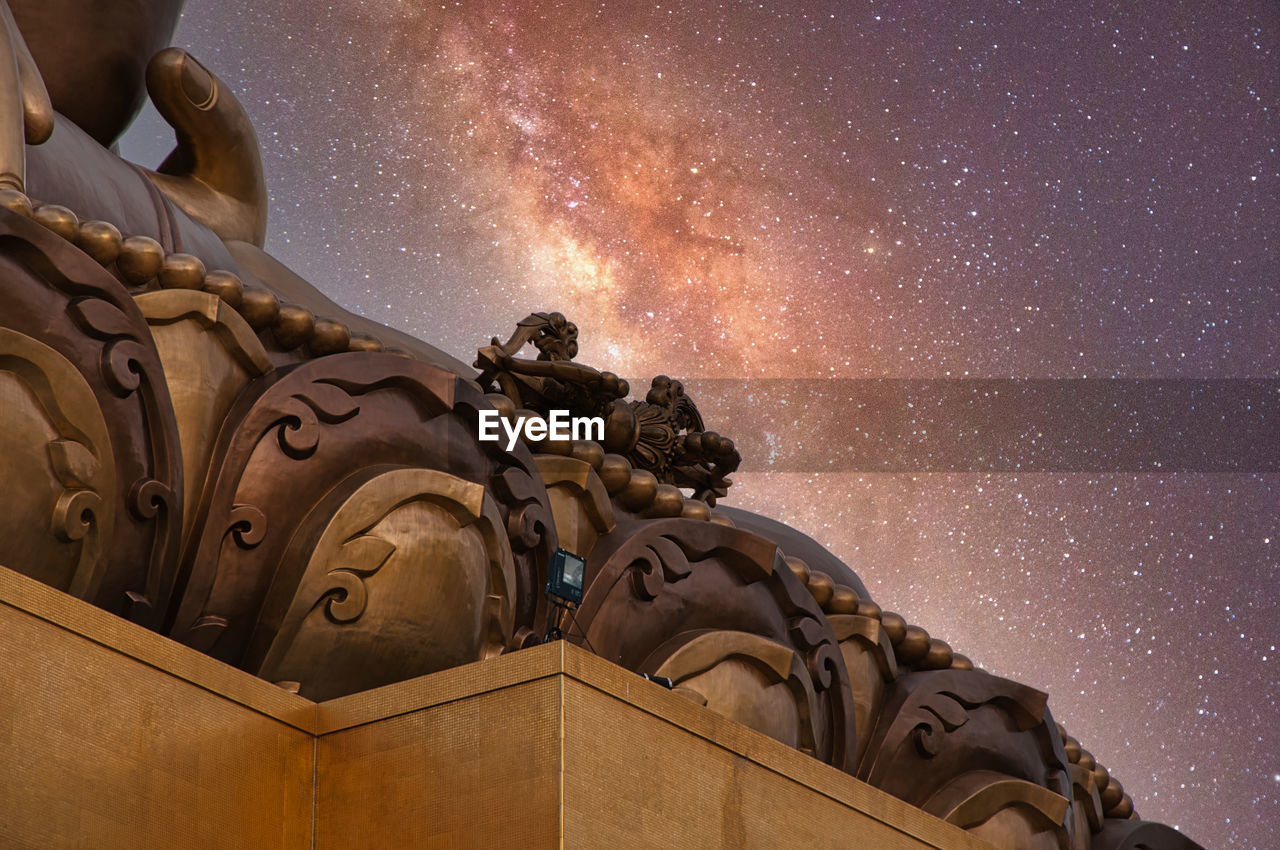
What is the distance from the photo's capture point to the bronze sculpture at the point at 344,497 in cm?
344

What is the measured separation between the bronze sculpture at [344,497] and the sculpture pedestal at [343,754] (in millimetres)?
507

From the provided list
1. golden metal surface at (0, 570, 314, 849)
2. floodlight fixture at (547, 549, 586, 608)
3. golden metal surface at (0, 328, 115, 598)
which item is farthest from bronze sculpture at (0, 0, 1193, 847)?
golden metal surface at (0, 570, 314, 849)

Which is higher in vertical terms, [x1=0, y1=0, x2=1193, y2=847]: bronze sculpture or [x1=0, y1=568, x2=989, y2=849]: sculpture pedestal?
[x1=0, y1=0, x2=1193, y2=847]: bronze sculpture

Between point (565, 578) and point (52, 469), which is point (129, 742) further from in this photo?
point (565, 578)

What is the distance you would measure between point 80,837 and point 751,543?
2403 millimetres

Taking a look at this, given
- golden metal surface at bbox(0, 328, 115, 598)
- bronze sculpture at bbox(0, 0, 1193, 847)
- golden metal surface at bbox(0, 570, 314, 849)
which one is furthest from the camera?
bronze sculpture at bbox(0, 0, 1193, 847)

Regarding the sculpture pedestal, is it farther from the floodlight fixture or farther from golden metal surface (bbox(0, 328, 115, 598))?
the floodlight fixture

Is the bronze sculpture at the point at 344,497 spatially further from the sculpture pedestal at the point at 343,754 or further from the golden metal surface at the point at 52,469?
the sculpture pedestal at the point at 343,754

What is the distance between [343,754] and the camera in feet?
10.2

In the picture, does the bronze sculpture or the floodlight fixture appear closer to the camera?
the bronze sculpture

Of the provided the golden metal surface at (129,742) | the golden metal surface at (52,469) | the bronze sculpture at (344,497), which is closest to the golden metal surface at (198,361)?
the bronze sculpture at (344,497)

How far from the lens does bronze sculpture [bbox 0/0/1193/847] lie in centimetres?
344

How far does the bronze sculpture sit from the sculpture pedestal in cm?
51

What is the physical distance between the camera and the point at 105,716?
2812mm
